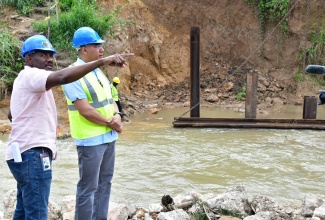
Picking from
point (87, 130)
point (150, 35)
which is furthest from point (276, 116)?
point (87, 130)

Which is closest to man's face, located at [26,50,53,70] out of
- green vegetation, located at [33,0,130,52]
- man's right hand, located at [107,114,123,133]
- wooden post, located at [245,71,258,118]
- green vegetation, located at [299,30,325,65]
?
man's right hand, located at [107,114,123,133]

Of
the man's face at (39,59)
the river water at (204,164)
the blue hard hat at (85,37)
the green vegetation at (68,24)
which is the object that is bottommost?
the river water at (204,164)

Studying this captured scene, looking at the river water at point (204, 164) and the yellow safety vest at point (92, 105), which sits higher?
the yellow safety vest at point (92, 105)

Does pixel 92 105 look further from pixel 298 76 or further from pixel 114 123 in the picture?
pixel 298 76

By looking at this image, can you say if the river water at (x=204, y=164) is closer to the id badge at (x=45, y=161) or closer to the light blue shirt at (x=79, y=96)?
the light blue shirt at (x=79, y=96)

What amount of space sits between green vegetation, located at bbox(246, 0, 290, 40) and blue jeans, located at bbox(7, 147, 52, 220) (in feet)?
48.9

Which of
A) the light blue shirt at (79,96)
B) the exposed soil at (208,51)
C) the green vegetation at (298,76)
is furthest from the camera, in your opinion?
the green vegetation at (298,76)

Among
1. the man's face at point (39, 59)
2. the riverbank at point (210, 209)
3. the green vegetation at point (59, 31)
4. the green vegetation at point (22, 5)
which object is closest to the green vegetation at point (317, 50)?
the green vegetation at point (59, 31)

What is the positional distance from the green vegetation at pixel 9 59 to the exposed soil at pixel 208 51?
8.25 feet

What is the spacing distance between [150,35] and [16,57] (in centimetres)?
598

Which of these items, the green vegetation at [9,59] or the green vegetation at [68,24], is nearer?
the green vegetation at [9,59]

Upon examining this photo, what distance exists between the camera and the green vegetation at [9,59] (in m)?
11.4

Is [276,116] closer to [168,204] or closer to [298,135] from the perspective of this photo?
[298,135]

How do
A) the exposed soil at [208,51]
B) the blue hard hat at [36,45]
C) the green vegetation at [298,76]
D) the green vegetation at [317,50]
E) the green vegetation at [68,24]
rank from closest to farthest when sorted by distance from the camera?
the blue hard hat at [36,45] → the green vegetation at [68,24] → the exposed soil at [208,51] → the green vegetation at [317,50] → the green vegetation at [298,76]
